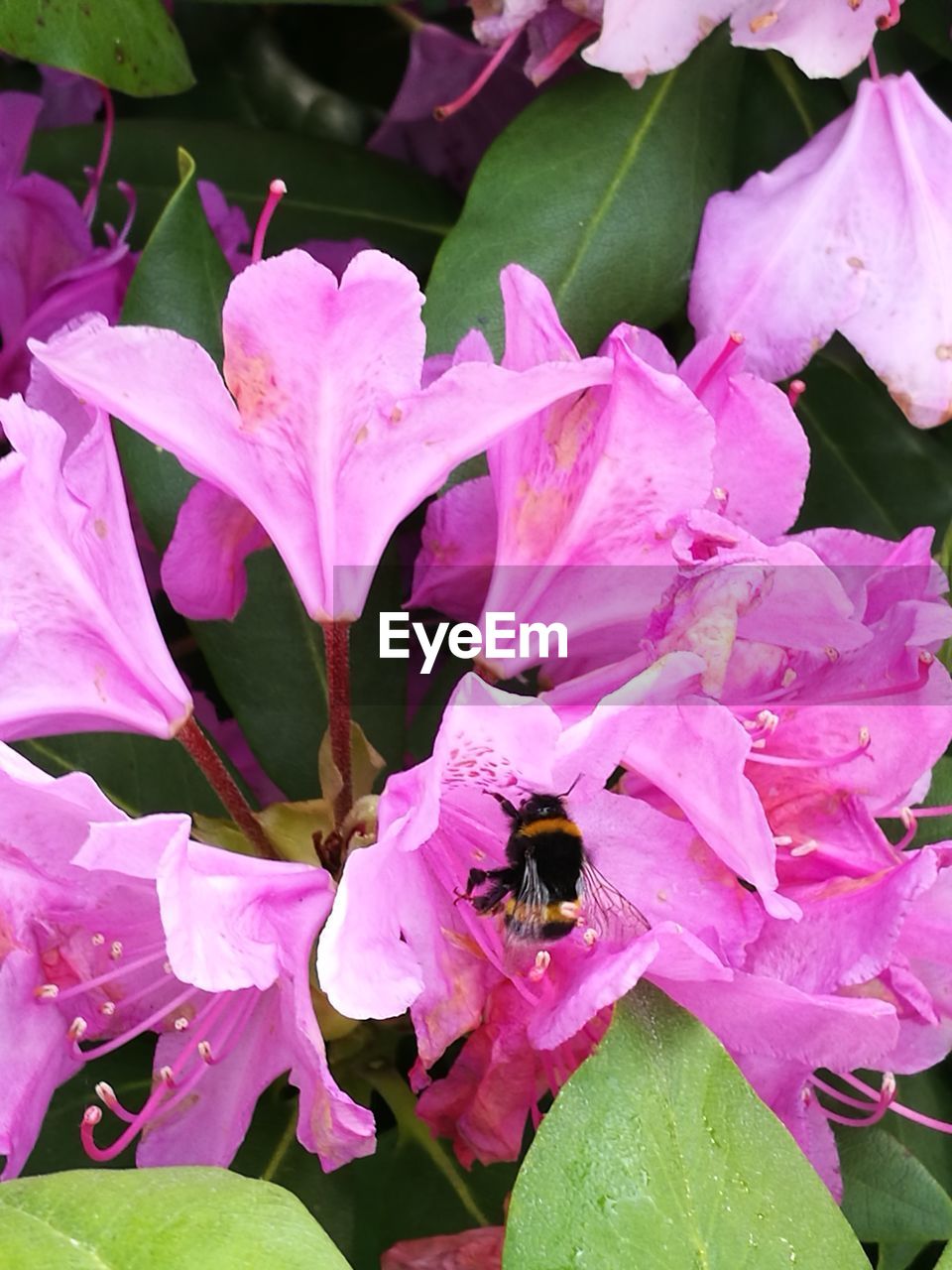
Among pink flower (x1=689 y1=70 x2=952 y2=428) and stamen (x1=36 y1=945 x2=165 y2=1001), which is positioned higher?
pink flower (x1=689 y1=70 x2=952 y2=428)

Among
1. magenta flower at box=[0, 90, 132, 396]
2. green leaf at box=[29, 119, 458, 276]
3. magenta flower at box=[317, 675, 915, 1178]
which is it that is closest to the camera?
magenta flower at box=[317, 675, 915, 1178]

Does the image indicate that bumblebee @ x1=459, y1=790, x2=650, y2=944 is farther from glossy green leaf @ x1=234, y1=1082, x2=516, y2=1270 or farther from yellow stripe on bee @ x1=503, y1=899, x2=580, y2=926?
glossy green leaf @ x1=234, y1=1082, x2=516, y2=1270

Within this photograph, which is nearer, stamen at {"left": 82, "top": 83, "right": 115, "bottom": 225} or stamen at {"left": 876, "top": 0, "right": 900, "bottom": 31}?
stamen at {"left": 876, "top": 0, "right": 900, "bottom": 31}

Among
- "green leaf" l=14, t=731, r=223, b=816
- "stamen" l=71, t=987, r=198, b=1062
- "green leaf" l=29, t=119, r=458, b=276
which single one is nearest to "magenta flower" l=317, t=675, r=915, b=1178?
"stamen" l=71, t=987, r=198, b=1062

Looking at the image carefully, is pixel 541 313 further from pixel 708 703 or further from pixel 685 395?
pixel 708 703

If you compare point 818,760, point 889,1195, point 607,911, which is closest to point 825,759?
point 818,760

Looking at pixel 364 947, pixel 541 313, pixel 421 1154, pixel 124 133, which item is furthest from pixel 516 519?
pixel 124 133

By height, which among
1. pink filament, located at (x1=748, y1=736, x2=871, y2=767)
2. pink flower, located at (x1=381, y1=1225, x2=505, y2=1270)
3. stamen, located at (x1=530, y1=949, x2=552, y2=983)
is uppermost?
pink filament, located at (x1=748, y1=736, x2=871, y2=767)
